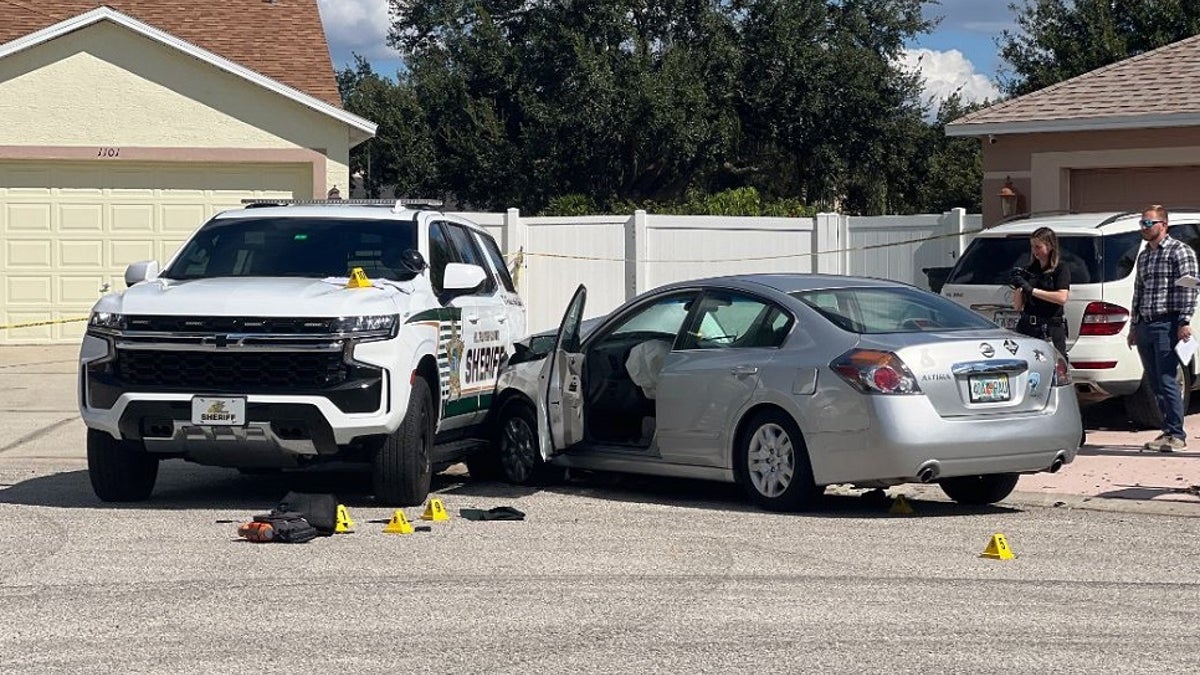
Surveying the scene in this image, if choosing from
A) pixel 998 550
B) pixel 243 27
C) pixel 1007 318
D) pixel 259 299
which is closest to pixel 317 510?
pixel 259 299

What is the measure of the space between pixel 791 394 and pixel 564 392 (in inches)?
70.6

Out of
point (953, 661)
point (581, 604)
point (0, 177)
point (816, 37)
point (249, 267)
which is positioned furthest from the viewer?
point (816, 37)

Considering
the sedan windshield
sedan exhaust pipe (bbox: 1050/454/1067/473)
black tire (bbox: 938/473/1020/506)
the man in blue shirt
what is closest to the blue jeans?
the man in blue shirt

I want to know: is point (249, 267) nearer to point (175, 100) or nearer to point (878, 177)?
point (175, 100)

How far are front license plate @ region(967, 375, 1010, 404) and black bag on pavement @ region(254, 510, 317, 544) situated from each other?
3.80 m

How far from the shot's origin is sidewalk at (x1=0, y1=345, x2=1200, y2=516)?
38.1ft

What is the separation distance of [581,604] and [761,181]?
119ft

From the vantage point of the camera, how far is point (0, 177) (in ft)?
76.3

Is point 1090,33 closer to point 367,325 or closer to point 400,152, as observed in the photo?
point 400,152

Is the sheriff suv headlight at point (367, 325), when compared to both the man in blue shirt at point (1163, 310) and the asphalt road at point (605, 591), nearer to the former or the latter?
the asphalt road at point (605, 591)

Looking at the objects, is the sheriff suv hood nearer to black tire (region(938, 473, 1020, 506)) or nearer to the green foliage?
black tire (region(938, 473, 1020, 506))

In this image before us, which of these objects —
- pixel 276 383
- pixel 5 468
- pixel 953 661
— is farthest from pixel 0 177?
pixel 953 661

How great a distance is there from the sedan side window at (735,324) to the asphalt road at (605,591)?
3.34 ft

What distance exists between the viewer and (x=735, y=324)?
1165 centimetres
